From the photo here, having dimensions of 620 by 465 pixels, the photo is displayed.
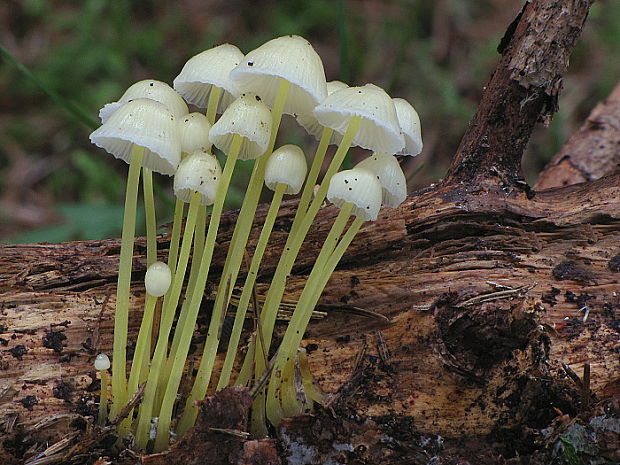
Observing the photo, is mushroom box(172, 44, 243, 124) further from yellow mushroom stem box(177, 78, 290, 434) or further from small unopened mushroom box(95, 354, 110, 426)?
small unopened mushroom box(95, 354, 110, 426)

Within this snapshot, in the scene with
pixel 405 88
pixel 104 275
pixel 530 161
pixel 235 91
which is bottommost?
pixel 104 275

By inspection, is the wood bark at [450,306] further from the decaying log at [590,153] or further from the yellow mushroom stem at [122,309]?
the decaying log at [590,153]

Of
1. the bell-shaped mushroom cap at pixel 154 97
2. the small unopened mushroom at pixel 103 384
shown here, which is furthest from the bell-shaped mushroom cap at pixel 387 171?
the small unopened mushroom at pixel 103 384

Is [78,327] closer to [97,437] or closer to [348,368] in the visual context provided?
[97,437]

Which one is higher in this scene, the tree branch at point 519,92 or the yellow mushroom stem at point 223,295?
the tree branch at point 519,92

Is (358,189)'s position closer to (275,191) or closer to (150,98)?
(275,191)

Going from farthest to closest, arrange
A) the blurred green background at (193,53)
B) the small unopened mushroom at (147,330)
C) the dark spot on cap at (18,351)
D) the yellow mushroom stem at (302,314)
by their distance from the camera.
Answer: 1. the blurred green background at (193,53)
2. the dark spot on cap at (18,351)
3. the yellow mushroom stem at (302,314)
4. the small unopened mushroom at (147,330)

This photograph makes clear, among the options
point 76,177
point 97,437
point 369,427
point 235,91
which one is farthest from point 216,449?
point 76,177

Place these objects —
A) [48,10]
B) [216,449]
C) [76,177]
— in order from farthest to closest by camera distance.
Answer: [48,10] < [76,177] < [216,449]

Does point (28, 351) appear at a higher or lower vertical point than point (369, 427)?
higher
